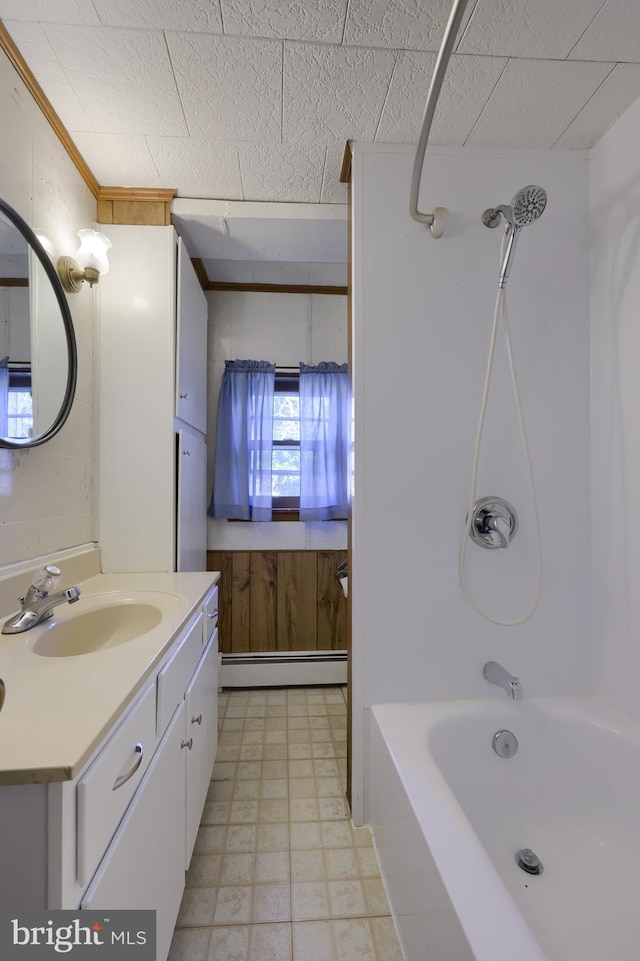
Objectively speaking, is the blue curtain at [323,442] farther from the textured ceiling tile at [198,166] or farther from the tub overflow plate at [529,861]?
the tub overflow plate at [529,861]

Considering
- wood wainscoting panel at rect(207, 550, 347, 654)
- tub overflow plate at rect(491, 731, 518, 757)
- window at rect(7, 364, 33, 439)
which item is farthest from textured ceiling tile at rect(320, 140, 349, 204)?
tub overflow plate at rect(491, 731, 518, 757)

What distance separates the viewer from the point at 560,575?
1.44 m

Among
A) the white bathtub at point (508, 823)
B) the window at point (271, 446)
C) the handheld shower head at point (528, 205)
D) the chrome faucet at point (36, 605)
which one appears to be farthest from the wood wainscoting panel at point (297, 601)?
the handheld shower head at point (528, 205)

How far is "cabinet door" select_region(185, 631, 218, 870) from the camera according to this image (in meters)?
1.14

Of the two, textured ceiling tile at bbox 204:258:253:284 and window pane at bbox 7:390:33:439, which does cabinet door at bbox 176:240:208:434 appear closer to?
textured ceiling tile at bbox 204:258:253:284

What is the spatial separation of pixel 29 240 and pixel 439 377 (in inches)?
53.2

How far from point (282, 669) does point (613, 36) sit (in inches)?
110

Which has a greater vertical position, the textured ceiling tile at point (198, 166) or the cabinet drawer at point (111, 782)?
the textured ceiling tile at point (198, 166)

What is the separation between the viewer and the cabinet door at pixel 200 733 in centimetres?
114

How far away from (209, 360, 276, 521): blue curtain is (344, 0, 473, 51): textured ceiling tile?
1.47m

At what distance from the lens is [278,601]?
2359 mm

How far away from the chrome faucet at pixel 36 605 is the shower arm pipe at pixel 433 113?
60.2 inches

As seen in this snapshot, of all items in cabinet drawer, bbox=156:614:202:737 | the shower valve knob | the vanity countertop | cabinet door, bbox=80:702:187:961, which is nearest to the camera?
the vanity countertop

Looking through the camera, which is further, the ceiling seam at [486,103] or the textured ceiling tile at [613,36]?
the ceiling seam at [486,103]
